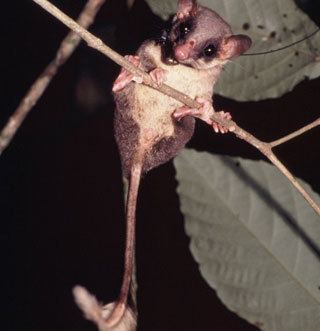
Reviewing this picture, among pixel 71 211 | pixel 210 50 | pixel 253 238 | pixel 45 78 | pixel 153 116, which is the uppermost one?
pixel 71 211

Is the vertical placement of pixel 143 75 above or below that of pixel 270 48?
below

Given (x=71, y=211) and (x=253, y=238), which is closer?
(x=253, y=238)

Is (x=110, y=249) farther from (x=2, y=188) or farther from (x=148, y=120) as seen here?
(x=148, y=120)

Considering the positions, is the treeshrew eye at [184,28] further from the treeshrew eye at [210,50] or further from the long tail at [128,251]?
the long tail at [128,251]

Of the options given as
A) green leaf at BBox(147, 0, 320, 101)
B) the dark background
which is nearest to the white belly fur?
green leaf at BBox(147, 0, 320, 101)

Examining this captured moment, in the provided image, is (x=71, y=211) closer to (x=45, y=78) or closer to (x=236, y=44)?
(x=45, y=78)

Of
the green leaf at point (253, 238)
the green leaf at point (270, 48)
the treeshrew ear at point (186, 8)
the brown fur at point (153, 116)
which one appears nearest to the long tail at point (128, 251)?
the brown fur at point (153, 116)

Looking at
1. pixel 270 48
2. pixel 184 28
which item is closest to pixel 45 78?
pixel 184 28
